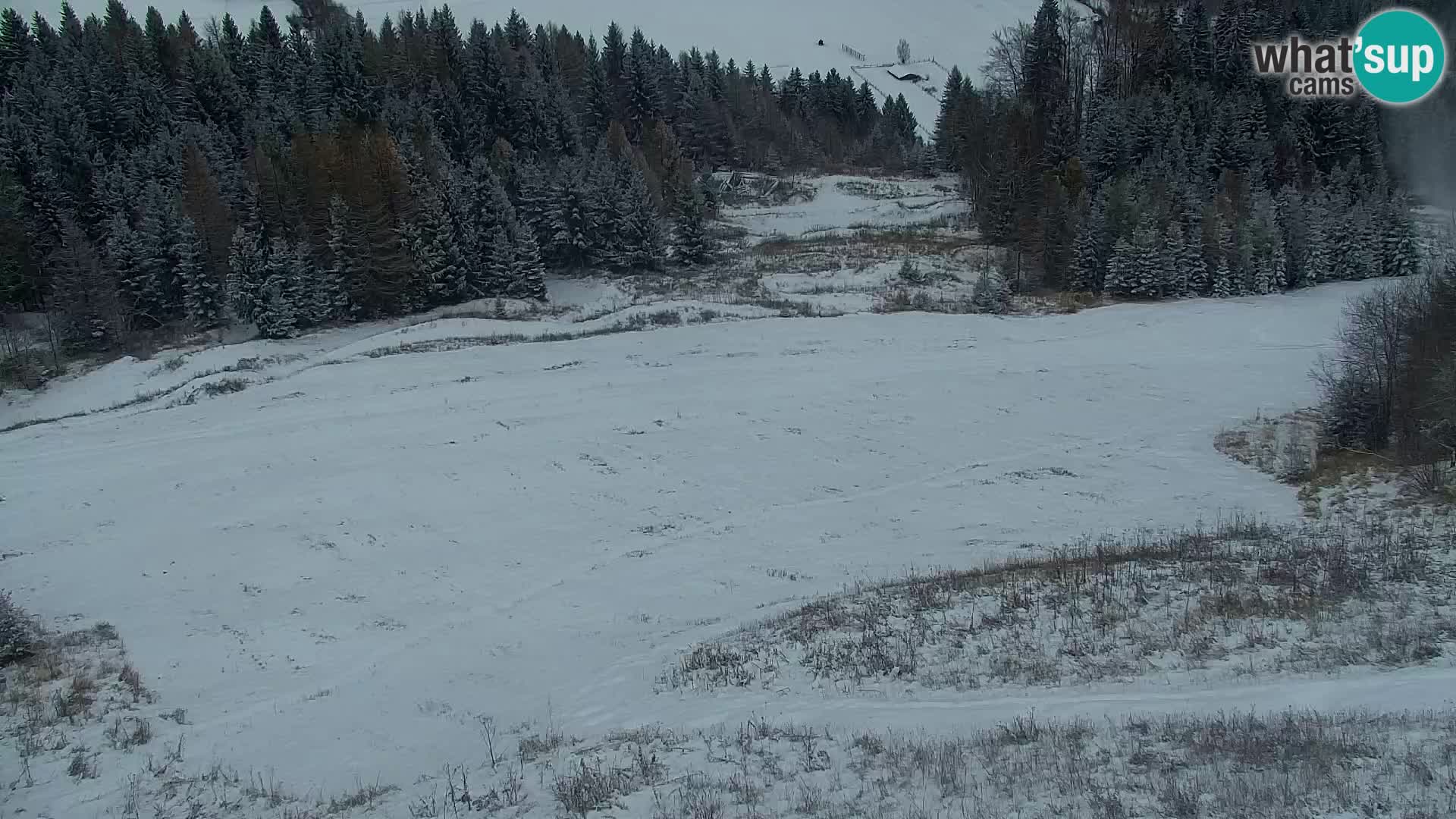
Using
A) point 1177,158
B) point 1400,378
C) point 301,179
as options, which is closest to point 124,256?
point 301,179

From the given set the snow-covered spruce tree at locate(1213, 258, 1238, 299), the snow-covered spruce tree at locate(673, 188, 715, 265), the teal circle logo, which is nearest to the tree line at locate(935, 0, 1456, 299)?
the snow-covered spruce tree at locate(1213, 258, 1238, 299)

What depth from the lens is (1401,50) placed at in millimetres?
38406

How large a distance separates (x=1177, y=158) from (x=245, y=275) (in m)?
52.4

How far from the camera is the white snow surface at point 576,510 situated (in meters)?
10.3

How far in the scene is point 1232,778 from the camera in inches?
249

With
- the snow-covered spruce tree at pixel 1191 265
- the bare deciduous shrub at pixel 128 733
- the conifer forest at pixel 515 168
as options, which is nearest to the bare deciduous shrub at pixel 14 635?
the bare deciduous shrub at pixel 128 733

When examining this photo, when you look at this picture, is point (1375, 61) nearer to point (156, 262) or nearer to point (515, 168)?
point (515, 168)

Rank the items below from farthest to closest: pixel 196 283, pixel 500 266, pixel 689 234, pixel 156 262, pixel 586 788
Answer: pixel 689 234
pixel 500 266
pixel 156 262
pixel 196 283
pixel 586 788

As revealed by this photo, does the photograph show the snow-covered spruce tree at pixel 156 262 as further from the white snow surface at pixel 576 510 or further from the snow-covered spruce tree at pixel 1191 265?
the snow-covered spruce tree at pixel 1191 265

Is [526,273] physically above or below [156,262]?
below

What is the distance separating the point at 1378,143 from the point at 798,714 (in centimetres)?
6779

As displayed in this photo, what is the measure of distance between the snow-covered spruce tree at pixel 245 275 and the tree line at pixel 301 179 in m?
0.09

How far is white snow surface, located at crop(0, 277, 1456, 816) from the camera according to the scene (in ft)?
33.7

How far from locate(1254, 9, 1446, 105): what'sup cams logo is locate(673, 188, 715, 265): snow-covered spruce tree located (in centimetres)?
3239
